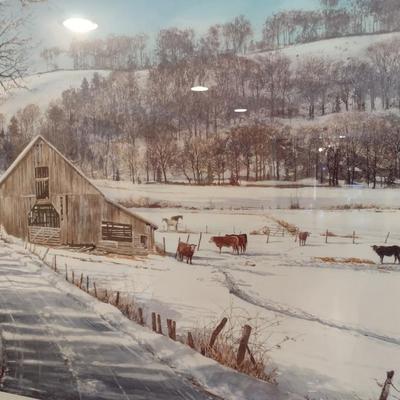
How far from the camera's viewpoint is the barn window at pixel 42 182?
246 cm

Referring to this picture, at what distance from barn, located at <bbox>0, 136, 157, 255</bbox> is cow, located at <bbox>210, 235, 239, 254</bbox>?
0.31 m

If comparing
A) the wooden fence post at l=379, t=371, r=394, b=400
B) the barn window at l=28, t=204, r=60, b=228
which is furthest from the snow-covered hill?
the wooden fence post at l=379, t=371, r=394, b=400

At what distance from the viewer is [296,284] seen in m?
1.84

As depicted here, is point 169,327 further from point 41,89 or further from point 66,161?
point 41,89

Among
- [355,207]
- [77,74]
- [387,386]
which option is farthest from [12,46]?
[387,386]

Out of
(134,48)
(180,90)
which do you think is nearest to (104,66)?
(134,48)

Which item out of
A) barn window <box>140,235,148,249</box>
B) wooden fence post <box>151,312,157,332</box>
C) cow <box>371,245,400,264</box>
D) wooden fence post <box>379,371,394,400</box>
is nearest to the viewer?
wooden fence post <box>379,371,394,400</box>

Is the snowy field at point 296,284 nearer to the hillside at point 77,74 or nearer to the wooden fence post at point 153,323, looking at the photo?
the wooden fence post at point 153,323

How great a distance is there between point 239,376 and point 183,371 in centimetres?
23

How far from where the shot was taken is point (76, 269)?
7.91ft

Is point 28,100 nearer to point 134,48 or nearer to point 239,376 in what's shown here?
point 134,48

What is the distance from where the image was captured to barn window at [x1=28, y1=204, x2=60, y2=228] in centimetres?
244

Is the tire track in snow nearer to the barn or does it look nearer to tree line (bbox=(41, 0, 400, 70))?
the barn

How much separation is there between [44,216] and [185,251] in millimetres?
771
